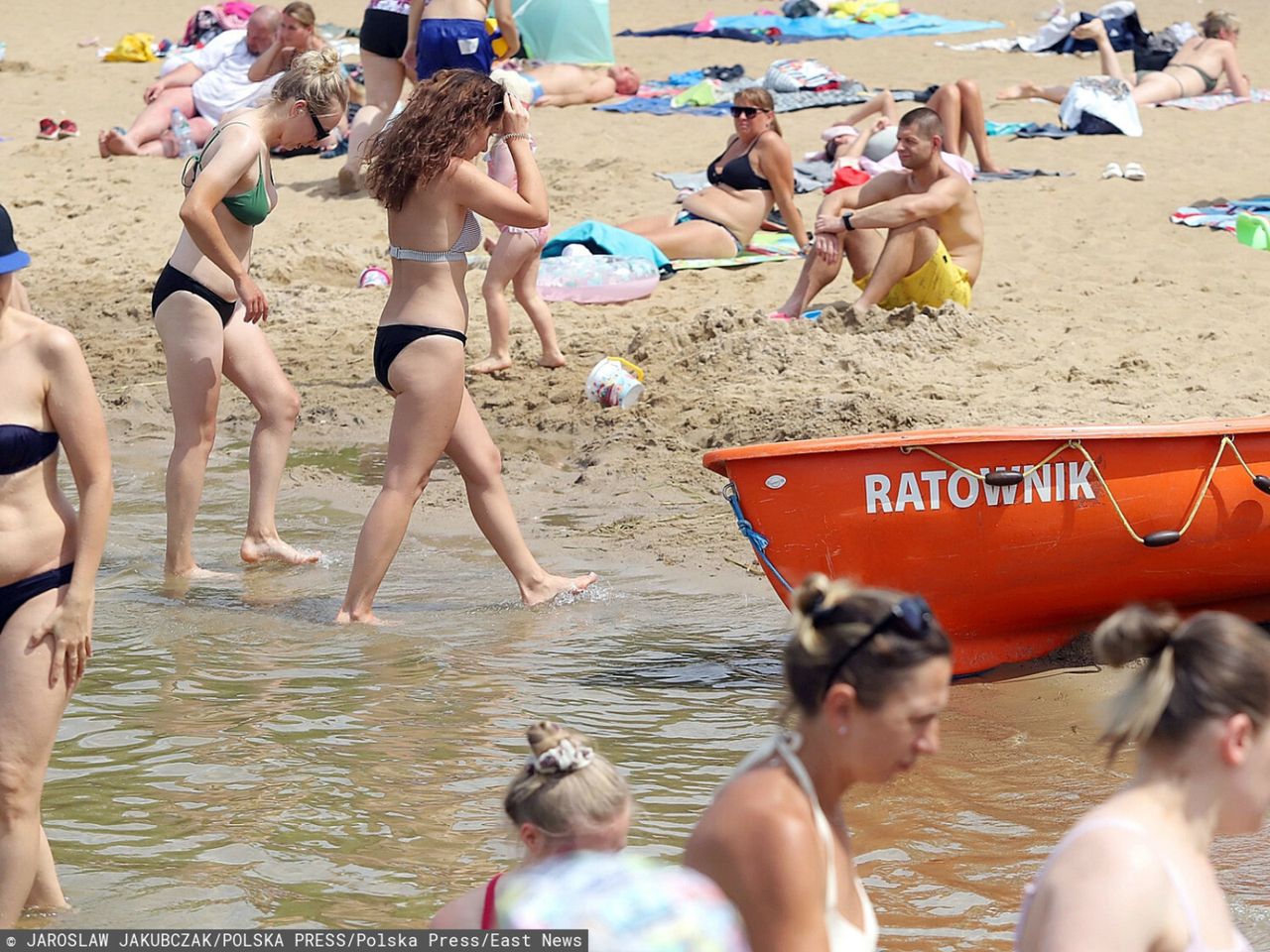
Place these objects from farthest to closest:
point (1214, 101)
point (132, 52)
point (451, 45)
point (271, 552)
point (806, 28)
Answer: point (806, 28)
point (132, 52)
point (1214, 101)
point (451, 45)
point (271, 552)

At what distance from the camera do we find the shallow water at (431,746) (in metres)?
4.28

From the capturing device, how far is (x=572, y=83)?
15680 millimetres

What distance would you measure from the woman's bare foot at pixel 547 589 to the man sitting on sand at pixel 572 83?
9371 mm

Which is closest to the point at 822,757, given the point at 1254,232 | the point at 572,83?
the point at 1254,232

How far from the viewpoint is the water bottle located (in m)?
14.4

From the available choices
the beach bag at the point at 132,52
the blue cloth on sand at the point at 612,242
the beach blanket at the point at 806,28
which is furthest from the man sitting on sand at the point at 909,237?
the beach bag at the point at 132,52

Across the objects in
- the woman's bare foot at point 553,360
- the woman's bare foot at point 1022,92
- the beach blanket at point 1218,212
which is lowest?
the woman's bare foot at point 553,360

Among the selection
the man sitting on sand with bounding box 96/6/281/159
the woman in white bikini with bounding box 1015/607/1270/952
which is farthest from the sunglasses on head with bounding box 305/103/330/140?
the man sitting on sand with bounding box 96/6/281/159

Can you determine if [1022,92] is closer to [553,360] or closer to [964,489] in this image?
[553,360]

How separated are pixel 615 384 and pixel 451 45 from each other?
7.15ft

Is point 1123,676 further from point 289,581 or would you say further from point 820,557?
point 289,581

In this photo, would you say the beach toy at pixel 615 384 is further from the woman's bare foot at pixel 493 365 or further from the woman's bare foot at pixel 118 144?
the woman's bare foot at pixel 118 144

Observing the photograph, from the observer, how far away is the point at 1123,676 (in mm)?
5871

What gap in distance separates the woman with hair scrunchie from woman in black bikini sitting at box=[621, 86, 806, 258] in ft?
28.3
